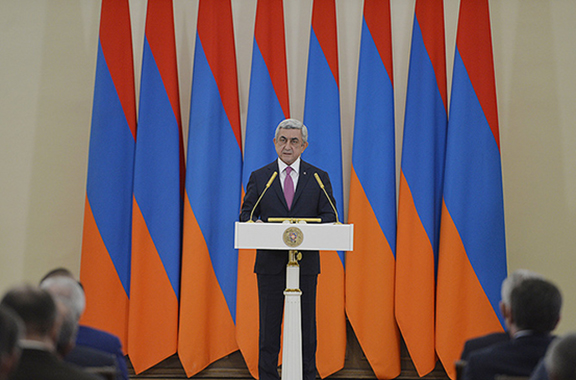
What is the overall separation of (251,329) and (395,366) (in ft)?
3.84

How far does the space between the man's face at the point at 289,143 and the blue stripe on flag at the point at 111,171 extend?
167 cm

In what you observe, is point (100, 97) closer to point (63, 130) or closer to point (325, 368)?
point (63, 130)

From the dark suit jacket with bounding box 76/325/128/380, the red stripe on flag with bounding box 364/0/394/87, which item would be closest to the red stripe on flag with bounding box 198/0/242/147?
the red stripe on flag with bounding box 364/0/394/87

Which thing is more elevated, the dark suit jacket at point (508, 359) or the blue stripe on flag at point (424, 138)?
the blue stripe on flag at point (424, 138)

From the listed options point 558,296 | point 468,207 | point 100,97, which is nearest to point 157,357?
point 100,97

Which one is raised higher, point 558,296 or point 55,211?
point 55,211

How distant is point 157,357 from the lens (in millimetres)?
4605

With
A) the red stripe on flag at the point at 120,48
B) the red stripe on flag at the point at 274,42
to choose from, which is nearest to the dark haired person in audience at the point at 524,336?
the red stripe on flag at the point at 274,42

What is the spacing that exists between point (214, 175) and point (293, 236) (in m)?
1.81

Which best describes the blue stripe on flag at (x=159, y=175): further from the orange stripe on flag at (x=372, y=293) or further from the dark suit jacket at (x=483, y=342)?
the dark suit jacket at (x=483, y=342)

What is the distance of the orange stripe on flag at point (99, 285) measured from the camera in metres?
4.57

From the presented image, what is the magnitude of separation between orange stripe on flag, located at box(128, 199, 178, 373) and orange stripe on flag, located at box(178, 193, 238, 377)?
102mm

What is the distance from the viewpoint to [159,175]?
4.72 meters

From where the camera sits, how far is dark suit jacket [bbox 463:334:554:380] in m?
1.81
